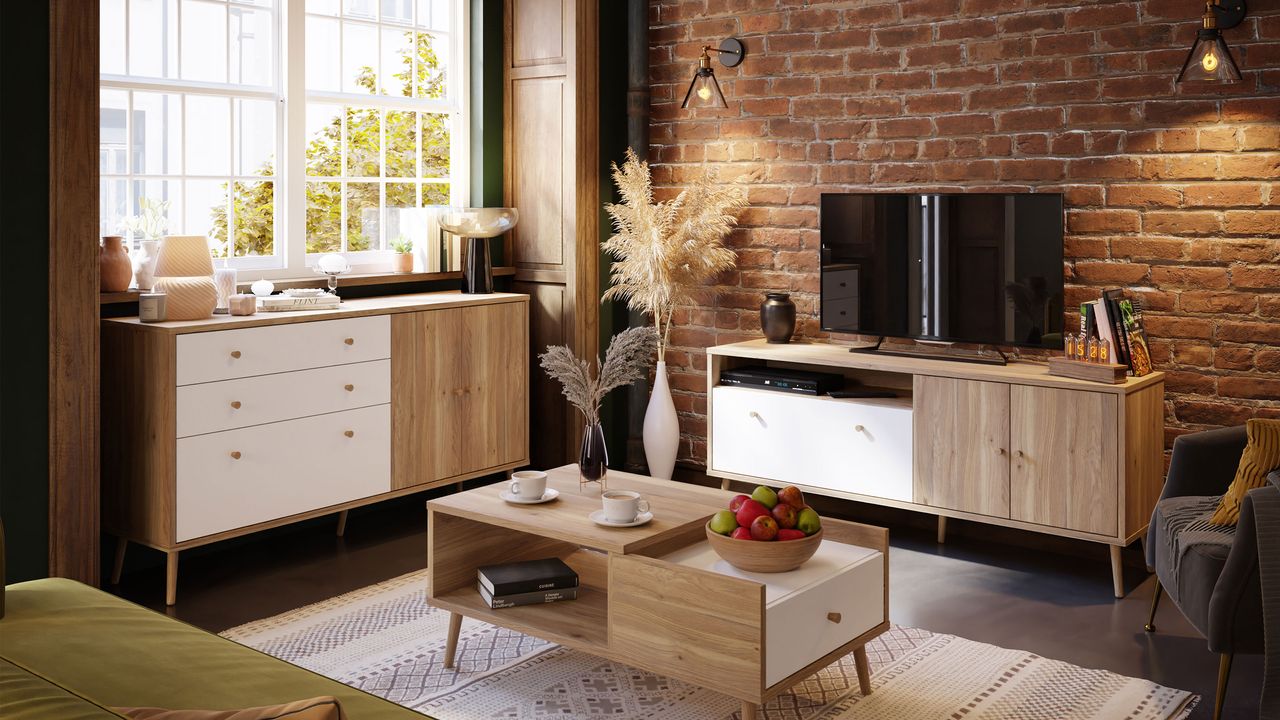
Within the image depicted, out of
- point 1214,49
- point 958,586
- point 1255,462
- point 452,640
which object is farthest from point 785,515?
point 1214,49

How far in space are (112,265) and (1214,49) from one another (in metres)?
3.72

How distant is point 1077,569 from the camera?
4195 millimetres

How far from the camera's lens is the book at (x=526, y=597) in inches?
122

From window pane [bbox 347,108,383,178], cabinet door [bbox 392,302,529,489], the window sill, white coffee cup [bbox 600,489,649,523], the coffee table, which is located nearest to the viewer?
the coffee table

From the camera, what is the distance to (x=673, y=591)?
269cm

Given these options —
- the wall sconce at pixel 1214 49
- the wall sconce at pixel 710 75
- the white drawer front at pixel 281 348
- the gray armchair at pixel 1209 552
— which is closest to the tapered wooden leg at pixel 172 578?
the white drawer front at pixel 281 348

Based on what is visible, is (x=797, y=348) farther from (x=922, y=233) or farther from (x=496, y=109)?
(x=496, y=109)

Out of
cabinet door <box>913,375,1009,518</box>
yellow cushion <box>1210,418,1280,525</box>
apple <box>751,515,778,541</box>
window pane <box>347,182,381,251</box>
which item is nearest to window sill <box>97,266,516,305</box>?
window pane <box>347,182,381,251</box>

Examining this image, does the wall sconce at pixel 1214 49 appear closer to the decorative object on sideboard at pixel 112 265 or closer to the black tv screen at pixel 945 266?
the black tv screen at pixel 945 266

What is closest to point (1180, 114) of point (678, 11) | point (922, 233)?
point (922, 233)

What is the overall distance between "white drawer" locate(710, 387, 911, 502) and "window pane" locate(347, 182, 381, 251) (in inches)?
64.6

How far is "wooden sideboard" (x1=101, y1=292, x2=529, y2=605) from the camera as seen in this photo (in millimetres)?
3818

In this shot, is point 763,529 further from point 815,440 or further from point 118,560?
point 118,560

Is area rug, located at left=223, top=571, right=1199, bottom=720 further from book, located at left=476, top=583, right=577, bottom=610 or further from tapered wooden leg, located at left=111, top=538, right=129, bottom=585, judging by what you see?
tapered wooden leg, located at left=111, top=538, right=129, bottom=585
